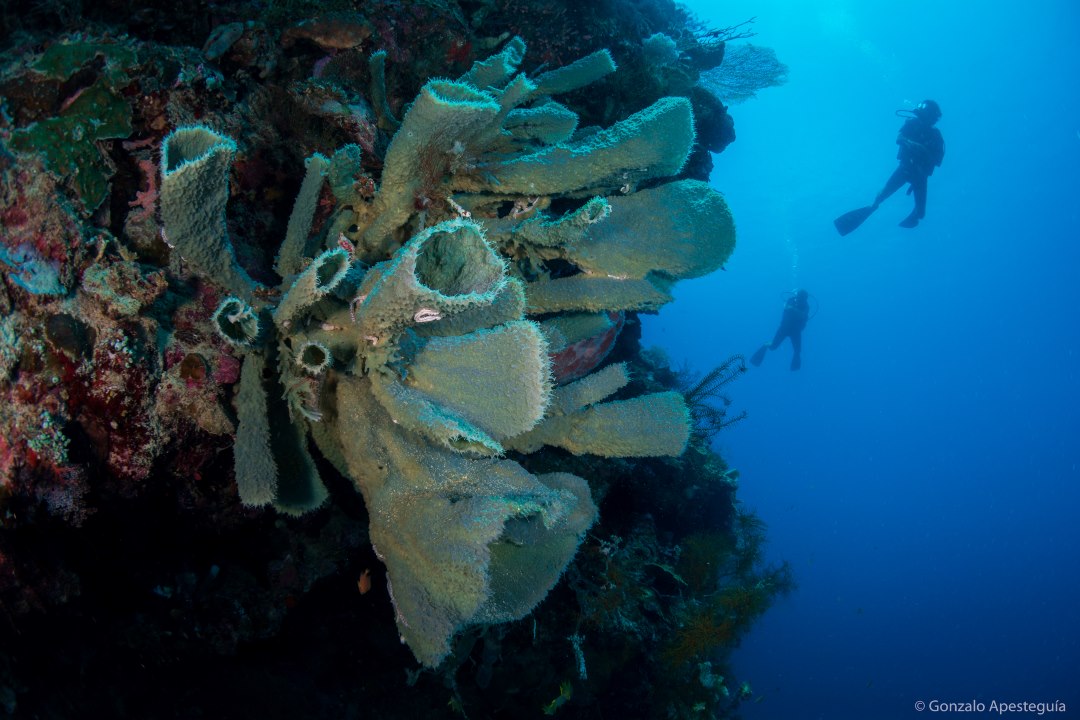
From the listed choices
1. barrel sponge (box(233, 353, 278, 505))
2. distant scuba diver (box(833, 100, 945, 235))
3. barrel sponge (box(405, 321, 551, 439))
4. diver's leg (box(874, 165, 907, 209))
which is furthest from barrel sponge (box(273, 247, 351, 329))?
diver's leg (box(874, 165, 907, 209))

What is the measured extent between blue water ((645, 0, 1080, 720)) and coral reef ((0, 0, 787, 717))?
2809 cm

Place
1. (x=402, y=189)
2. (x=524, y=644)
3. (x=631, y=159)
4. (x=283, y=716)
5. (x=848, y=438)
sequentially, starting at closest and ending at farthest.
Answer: (x=402, y=189) < (x=631, y=159) < (x=283, y=716) < (x=524, y=644) < (x=848, y=438)

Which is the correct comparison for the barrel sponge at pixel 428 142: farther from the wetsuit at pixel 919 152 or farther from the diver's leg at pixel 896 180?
the diver's leg at pixel 896 180

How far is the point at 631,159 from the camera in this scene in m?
2.04

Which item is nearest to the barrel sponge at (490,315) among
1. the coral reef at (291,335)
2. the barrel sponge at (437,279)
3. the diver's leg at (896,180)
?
the coral reef at (291,335)

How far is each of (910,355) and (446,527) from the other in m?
111

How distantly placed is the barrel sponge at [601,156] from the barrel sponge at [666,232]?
162 mm

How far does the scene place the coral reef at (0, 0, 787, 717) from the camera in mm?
1440

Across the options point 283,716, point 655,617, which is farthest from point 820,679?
point 283,716

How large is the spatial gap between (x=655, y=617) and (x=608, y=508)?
3.53 feet

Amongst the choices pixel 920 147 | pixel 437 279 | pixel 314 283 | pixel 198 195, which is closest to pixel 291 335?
pixel 314 283

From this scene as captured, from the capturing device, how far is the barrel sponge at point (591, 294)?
2117 mm

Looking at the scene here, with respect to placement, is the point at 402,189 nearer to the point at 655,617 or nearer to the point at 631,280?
the point at 631,280

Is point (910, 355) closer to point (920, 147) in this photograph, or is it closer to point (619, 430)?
point (920, 147)
